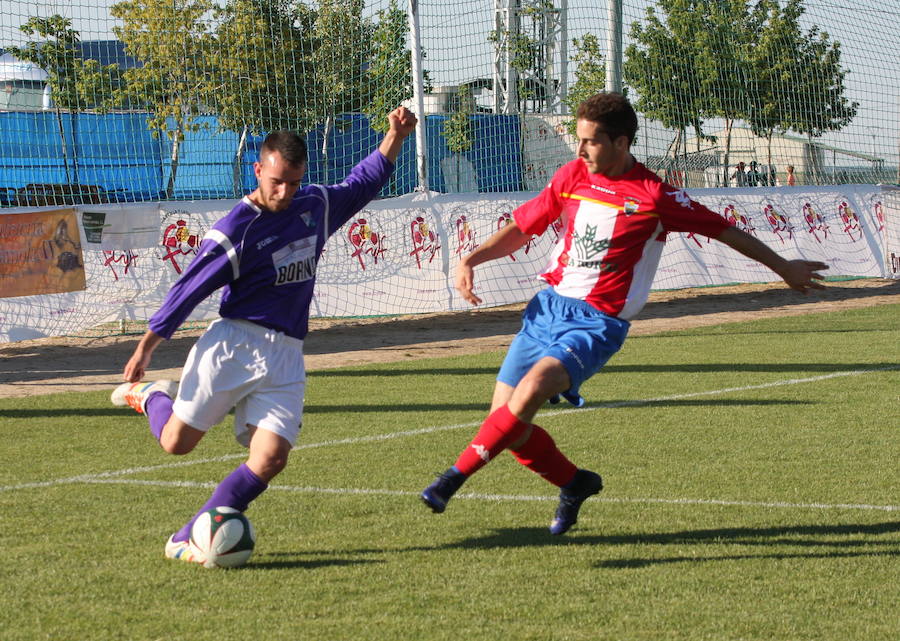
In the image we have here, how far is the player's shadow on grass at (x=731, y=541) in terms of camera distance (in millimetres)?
4895

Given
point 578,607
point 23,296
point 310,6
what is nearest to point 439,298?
point 310,6

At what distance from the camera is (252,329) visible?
5.10 meters

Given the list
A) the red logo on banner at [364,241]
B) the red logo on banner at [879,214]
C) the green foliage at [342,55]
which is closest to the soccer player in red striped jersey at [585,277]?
the red logo on banner at [364,241]

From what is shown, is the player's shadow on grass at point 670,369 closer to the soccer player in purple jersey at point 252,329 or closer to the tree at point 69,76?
the tree at point 69,76

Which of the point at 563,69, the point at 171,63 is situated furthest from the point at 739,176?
the point at 171,63

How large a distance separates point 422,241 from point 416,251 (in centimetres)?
16

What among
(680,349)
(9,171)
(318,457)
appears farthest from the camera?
(9,171)

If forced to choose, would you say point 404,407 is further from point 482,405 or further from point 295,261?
point 295,261

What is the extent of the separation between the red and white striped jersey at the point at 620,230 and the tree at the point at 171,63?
1034 cm

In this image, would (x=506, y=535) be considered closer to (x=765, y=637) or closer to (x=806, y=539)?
(x=806, y=539)

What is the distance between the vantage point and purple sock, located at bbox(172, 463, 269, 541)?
495 centimetres

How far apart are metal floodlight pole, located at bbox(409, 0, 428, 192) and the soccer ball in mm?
11400

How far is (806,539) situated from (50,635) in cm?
302

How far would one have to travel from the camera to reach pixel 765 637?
3895mm
